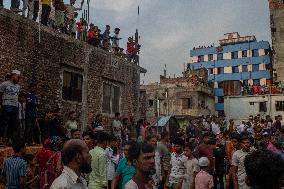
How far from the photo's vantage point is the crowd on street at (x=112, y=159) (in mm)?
3525

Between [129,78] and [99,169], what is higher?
[129,78]

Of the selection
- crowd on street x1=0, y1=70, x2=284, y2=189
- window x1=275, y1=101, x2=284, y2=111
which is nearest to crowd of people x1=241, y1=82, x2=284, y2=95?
window x1=275, y1=101, x2=284, y2=111

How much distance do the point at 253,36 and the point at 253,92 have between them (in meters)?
24.8

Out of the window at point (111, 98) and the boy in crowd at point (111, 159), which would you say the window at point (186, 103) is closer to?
the window at point (111, 98)

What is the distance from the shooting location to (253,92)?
35531 mm

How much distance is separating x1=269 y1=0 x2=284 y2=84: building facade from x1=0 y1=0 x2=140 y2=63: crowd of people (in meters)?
20.3

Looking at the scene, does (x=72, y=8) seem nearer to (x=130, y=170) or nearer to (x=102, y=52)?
(x=102, y=52)

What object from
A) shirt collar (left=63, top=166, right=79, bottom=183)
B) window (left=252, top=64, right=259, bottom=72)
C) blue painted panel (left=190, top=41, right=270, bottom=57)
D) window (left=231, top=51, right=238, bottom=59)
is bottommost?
shirt collar (left=63, top=166, right=79, bottom=183)

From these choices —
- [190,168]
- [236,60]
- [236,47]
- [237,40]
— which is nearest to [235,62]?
[236,60]

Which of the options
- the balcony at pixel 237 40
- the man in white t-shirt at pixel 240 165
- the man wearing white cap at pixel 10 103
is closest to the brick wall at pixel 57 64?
the man wearing white cap at pixel 10 103

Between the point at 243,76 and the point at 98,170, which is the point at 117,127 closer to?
the point at 98,170

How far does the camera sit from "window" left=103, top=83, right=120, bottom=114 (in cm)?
1755

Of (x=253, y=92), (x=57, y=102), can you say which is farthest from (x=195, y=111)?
(x=57, y=102)

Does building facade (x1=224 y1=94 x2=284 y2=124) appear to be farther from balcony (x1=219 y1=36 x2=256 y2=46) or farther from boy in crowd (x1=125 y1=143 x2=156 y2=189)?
boy in crowd (x1=125 y1=143 x2=156 y2=189)
